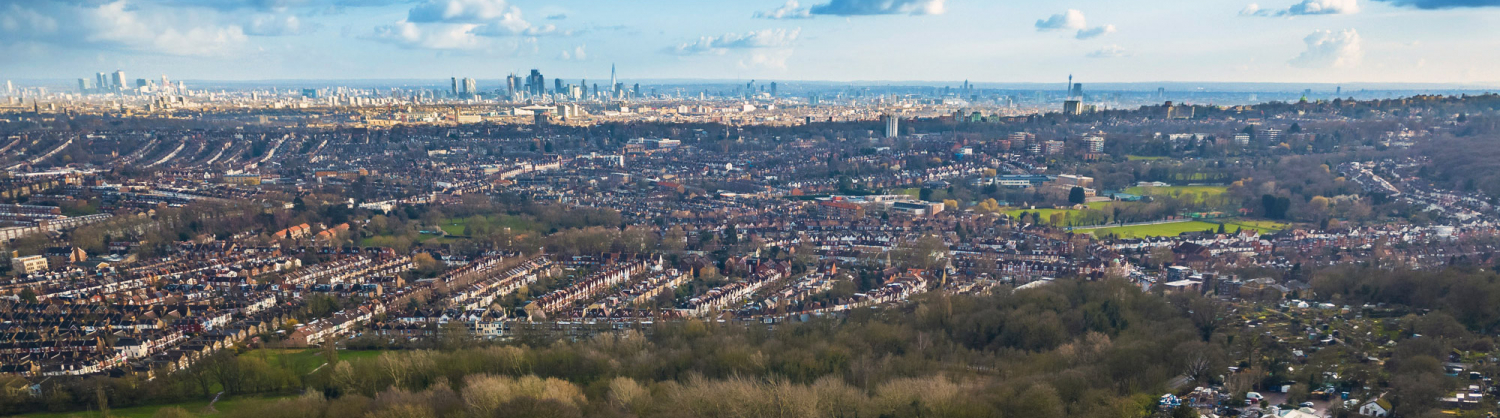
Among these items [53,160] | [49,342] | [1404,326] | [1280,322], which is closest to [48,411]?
[49,342]

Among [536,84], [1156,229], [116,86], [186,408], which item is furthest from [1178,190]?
[116,86]

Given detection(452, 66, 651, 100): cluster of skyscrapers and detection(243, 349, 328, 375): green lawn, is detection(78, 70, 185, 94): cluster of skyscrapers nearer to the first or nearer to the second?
detection(452, 66, 651, 100): cluster of skyscrapers

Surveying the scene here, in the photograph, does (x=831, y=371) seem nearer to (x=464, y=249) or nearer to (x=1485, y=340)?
(x=1485, y=340)

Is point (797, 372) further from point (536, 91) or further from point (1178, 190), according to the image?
point (536, 91)

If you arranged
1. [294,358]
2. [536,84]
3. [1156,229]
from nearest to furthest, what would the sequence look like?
[294,358] < [1156,229] < [536,84]

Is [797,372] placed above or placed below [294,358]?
above

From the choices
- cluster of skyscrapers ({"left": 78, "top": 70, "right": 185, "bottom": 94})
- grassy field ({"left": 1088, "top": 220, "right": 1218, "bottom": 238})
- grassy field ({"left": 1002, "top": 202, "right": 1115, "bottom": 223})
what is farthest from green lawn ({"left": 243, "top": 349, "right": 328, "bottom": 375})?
cluster of skyscrapers ({"left": 78, "top": 70, "right": 185, "bottom": 94})

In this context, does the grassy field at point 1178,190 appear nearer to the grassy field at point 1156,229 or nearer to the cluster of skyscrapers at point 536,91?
the grassy field at point 1156,229
